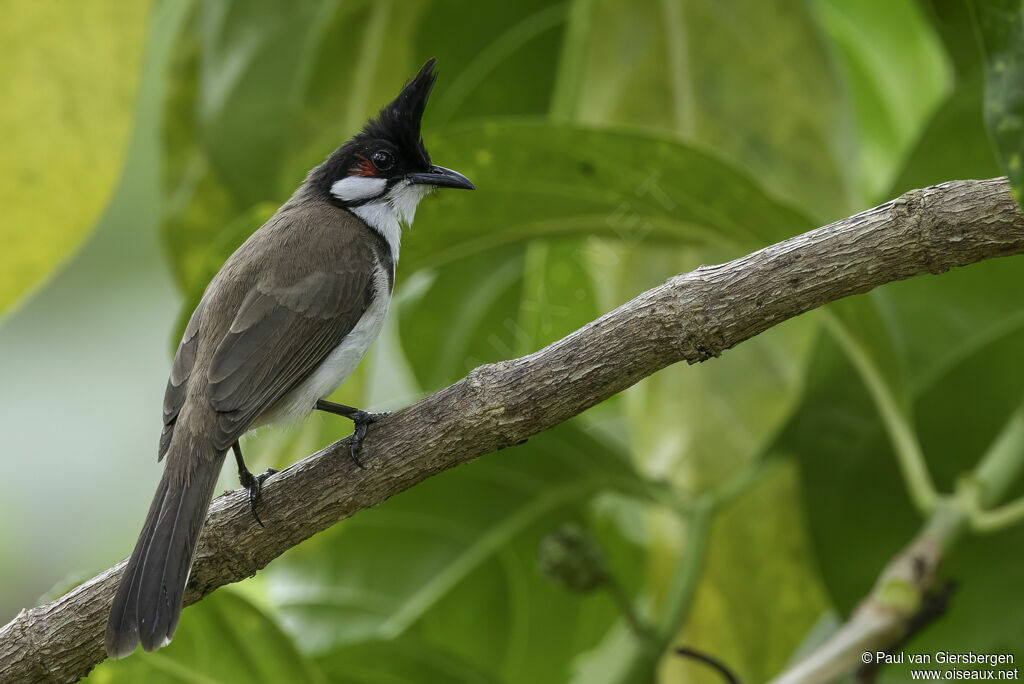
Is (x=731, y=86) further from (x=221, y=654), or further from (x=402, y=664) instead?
(x=221, y=654)

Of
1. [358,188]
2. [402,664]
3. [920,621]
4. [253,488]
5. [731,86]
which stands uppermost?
[358,188]

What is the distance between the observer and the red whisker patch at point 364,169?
2441mm

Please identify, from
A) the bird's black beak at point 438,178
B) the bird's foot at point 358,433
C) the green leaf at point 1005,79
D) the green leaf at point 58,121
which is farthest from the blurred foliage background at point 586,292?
the green leaf at point 1005,79

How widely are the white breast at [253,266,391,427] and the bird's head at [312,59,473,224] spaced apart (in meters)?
0.32

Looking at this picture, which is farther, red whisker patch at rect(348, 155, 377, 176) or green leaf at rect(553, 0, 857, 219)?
red whisker patch at rect(348, 155, 377, 176)

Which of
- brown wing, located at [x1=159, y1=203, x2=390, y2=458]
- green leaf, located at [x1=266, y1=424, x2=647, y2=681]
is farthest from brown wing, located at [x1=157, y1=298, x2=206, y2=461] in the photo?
green leaf, located at [x1=266, y1=424, x2=647, y2=681]

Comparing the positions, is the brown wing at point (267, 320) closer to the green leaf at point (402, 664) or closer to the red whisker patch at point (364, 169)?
the red whisker patch at point (364, 169)

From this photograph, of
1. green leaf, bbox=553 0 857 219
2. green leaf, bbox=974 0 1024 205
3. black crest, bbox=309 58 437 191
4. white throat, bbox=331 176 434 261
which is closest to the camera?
green leaf, bbox=974 0 1024 205

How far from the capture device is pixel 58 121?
2045 mm

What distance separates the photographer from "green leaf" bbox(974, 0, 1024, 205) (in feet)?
4.18

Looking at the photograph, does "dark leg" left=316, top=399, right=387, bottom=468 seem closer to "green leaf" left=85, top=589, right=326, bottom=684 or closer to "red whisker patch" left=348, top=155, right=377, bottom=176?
"green leaf" left=85, top=589, right=326, bottom=684

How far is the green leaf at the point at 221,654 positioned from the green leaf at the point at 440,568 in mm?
309

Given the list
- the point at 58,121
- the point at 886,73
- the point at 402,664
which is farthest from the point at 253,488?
the point at 886,73

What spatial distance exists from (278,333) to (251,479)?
271 millimetres
